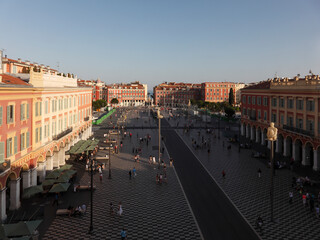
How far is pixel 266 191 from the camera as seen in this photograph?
31.0 m

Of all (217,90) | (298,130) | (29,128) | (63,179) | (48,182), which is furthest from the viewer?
(217,90)

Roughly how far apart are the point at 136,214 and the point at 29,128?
1335cm

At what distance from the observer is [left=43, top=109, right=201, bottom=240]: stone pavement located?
71.8 feet

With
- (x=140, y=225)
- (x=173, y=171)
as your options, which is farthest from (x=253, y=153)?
(x=140, y=225)

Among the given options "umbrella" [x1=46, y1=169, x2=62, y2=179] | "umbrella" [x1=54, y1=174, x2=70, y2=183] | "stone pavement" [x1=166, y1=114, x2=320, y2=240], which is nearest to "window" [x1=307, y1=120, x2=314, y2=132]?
"stone pavement" [x1=166, y1=114, x2=320, y2=240]

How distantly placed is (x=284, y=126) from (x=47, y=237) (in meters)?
38.5

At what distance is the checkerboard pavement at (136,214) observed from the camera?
21.8 metres

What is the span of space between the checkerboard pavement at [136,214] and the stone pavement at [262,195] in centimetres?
535

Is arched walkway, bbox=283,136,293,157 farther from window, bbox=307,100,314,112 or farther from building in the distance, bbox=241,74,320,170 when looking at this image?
window, bbox=307,100,314,112

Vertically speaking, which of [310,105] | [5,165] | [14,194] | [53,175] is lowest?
[14,194]

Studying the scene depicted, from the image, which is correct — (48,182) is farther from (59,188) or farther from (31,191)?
(31,191)

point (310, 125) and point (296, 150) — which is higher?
point (310, 125)

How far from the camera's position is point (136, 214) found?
2545cm

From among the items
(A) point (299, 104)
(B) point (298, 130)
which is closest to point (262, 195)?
(B) point (298, 130)
